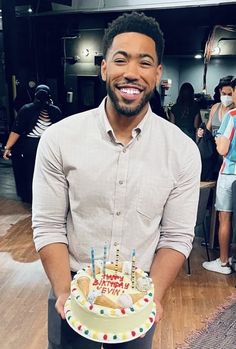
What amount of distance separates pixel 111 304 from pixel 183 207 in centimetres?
42

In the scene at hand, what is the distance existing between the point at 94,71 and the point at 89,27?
2.42 feet

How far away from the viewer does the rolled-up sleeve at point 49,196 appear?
122cm

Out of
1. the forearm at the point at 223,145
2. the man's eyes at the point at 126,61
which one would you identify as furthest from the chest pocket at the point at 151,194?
the forearm at the point at 223,145

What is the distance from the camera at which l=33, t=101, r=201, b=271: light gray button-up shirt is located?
1.21 m

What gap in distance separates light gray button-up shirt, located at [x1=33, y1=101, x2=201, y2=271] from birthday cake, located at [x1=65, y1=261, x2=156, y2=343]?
13 cm

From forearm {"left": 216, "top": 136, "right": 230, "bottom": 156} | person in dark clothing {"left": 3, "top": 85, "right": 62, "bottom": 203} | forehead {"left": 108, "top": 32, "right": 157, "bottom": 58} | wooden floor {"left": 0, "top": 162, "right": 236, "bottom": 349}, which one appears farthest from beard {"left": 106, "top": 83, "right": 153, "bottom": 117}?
person in dark clothing {"left": 3, "top": 85, "right": 62, "bottom": 203}

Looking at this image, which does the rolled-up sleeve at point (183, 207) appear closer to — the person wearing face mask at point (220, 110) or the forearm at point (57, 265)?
the forearm at point (57, 265)

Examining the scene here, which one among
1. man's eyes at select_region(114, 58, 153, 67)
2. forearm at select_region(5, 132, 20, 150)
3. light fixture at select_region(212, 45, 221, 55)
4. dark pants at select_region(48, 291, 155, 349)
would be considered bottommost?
forearm at select_region(5, 132, 20, 150)

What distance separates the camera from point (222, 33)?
17.8ft

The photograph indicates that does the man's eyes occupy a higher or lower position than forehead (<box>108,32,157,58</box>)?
lower

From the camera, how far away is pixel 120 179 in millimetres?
1204

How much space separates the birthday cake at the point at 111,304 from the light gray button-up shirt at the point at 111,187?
0.44 feet

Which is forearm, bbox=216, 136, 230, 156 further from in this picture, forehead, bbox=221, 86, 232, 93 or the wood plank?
the wood plank

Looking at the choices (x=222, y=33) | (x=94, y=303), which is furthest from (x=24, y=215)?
(x=222, y=33)
